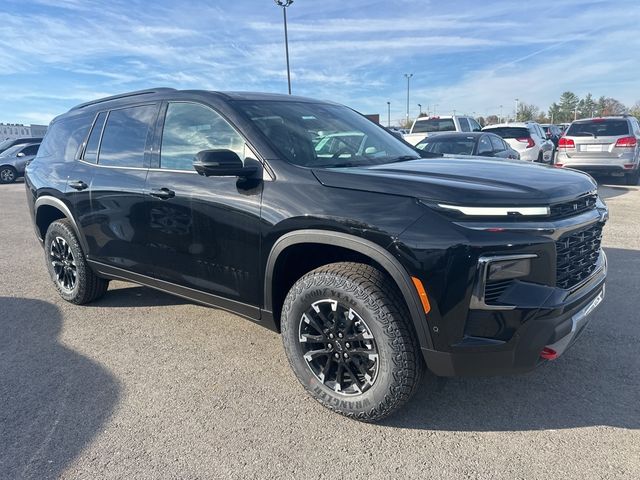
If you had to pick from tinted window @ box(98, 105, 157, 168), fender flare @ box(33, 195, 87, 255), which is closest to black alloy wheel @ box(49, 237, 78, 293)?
fender flare @ box(33, 195, 87, 255)

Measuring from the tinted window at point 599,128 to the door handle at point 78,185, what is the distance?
38.1ft

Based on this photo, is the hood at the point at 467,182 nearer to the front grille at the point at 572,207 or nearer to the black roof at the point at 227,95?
the front grille at the point at 572,207

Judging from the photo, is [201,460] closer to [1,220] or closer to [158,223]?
[158,223]

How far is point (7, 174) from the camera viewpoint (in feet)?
67.2

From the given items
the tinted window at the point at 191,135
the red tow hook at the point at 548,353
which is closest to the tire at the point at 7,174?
the tinted window at the point at 191,135

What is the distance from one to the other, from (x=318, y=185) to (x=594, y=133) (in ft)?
37.9

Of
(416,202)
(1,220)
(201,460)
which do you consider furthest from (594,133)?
(1,220)

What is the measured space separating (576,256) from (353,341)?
51.1 inches

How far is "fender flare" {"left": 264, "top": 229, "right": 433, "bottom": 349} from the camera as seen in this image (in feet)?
7.91

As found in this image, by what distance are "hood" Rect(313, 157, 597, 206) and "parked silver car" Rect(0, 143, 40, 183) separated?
21.6 meters

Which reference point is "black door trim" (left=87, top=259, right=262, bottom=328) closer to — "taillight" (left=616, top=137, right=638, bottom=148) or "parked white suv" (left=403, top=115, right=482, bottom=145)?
"taillight" (left=616, top=137, right=638, bottom=148)

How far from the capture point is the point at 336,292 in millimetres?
2654

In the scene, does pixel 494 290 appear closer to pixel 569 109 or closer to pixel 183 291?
pixel 183 291

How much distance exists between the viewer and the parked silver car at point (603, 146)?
11328 millimetres
